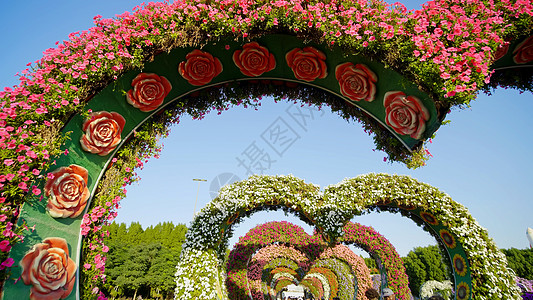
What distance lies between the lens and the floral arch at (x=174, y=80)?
287 cm

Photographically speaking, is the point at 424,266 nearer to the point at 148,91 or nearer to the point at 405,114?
the point at 405,114

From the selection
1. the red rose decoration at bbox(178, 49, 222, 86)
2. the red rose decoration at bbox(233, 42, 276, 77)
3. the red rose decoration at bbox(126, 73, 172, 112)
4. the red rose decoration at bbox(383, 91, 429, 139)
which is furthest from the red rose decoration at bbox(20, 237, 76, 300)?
the red rose decoration at bbox(383, 91, 429, 139)

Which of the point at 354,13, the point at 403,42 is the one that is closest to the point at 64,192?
the point at 354,13

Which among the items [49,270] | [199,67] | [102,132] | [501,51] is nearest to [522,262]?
[501,51]

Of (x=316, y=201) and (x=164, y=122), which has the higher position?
(x=316, y=201)

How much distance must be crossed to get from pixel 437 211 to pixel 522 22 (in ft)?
18.7

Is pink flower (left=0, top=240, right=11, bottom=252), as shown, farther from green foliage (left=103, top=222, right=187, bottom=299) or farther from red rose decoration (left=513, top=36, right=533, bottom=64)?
green foliage (left=103, top=222, right=187, bottom=299)

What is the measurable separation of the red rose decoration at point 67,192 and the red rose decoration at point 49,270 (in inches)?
12.1

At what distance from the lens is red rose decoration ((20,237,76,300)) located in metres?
2.73

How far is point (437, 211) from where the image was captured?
8156 mm

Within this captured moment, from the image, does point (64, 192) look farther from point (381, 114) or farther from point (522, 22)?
point (522, 22)

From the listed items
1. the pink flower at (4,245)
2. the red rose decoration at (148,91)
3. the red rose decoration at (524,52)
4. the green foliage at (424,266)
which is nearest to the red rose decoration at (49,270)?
the pink flower at (4,245)

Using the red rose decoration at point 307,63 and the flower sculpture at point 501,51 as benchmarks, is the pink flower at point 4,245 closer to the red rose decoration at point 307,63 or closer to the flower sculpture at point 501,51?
the red rose decoration at point 307,63

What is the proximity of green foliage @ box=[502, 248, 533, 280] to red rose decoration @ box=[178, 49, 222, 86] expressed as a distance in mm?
38101
